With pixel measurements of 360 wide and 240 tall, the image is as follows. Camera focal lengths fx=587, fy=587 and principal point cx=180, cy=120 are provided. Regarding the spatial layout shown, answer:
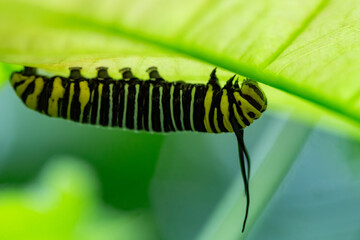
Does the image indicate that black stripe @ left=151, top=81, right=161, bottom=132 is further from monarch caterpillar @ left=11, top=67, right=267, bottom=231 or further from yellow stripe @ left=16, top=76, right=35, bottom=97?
yellow stripe @ left=16, top=76, right=35, bottom=97

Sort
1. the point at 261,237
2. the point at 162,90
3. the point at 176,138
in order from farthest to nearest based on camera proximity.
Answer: the point at 176,138 < the point at 261,237 < the point at 162,90

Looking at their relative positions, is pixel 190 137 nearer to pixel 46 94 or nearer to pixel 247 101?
pixel 46 94

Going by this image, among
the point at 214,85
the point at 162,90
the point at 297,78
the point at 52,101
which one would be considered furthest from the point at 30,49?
the point at 52,101

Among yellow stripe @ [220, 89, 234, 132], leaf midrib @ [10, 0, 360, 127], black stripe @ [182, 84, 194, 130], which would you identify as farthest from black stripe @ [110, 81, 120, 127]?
leaf midrib @ [10, 0, 360, 127]

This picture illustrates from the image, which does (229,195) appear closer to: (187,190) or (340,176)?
(340,176)

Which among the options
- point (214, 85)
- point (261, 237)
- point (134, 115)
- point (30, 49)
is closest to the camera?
point (30, 49)

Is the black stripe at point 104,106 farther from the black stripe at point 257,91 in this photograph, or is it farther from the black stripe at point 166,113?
the black stripe at point 257,91

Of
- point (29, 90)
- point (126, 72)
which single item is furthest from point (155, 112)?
point (126, 72)
